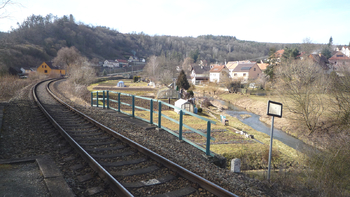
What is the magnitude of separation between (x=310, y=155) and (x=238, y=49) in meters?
159

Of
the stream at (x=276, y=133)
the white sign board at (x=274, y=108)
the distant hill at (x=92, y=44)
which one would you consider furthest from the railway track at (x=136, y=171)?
the distant hill at (x=92, y=44)

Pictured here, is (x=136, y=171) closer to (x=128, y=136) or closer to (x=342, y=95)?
(x=128, y=136)

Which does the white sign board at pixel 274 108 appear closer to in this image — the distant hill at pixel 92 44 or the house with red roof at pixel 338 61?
the house with red roof at pixel 338 61

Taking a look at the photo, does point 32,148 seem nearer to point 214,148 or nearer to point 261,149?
point 214,148

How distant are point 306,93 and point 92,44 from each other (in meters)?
143

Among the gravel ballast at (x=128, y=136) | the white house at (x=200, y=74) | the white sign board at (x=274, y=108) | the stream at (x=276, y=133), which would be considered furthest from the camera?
the white house at (x=200, y=74)

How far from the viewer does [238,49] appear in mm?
161625

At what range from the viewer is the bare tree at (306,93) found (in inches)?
827

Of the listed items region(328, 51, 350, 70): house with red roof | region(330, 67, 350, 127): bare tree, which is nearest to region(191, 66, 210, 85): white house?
region(328, 51, 350, 70): house with red roof

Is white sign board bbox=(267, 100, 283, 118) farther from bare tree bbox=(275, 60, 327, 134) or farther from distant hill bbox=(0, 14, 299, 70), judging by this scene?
distant hill bbox=(0, 14, 299, 70)

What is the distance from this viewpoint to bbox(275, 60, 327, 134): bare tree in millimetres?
21016

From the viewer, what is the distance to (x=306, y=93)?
71.5 feet

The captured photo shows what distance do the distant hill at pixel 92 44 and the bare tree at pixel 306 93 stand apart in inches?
3139

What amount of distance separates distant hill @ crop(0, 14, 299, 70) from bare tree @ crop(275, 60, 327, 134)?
79727 millimetres
